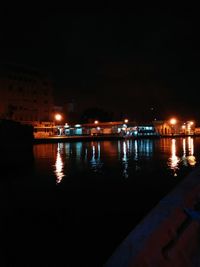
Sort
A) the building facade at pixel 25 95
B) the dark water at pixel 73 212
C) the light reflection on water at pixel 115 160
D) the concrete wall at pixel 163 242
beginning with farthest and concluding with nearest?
1. the building facade at pixel 25 95
2. the light reflection on water at pixel 115 160
3. the dark water at pixel 73 212
4. the concrete wall at pixel 163 242

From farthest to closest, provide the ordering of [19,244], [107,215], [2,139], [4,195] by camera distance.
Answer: [2,139], [4,195], [107,215], [19,244]

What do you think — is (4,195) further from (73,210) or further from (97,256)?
(97,256)

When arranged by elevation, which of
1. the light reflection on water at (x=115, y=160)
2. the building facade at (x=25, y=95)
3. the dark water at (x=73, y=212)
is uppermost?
the building facade at (x=25, y=95)

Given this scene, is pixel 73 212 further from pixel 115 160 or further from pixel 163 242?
pixel 115 160

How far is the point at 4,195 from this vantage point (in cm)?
1080

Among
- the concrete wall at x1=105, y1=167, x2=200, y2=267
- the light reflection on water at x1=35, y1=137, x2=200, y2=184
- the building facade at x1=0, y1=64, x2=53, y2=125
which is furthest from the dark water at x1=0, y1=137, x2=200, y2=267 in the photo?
the building facade at x1=0, y1=64, x2=53, y2=125

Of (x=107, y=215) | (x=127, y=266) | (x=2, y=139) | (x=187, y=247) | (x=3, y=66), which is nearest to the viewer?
(x=127, y=266)

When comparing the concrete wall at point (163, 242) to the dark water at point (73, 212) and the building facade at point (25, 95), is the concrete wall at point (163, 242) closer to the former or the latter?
the dark water at point (73, 212)

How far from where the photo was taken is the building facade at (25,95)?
220 feet

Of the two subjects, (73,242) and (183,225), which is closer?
(183,225)

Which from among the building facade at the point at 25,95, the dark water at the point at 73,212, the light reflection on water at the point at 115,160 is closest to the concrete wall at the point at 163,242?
the dark water at the point at 73,212

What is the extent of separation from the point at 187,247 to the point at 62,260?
95.4 inches

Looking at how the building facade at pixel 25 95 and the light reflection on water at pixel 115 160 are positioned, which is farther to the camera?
the building facade at pixel 25 95

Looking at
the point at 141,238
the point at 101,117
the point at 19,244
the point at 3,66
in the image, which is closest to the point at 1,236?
the point at 19,244
